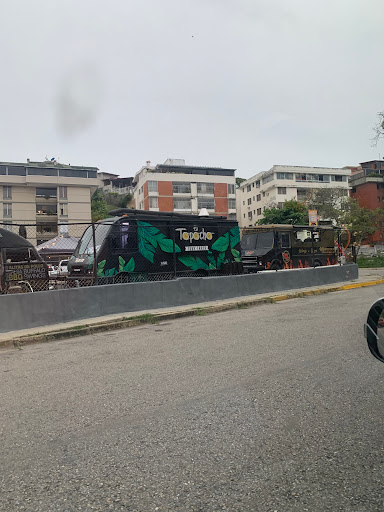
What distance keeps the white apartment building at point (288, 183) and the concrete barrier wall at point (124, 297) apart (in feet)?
194

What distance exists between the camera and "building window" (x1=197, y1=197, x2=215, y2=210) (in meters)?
70.4

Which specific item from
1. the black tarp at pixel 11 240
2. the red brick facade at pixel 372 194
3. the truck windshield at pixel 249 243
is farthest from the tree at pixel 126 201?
the black tarp at pixel 11 240

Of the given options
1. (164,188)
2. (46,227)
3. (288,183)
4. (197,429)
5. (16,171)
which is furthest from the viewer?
(288,183)

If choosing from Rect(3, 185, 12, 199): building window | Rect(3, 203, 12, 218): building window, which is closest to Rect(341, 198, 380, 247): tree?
Rect(3, 203, 12, 218): building window

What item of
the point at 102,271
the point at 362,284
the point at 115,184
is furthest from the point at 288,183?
the point at 102,271

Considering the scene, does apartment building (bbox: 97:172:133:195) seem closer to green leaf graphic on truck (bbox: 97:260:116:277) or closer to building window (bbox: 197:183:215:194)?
building window (bbox: 197:183:215:194)

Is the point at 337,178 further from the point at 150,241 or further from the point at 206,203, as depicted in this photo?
the point at 150,241

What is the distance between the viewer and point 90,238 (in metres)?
12.7

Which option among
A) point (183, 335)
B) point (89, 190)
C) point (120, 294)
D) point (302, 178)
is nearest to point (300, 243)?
point (120, 294)

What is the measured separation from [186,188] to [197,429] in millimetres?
67578

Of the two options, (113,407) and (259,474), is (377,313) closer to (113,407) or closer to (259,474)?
(259,474)

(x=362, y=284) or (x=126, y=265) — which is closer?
(x=126, y=265)

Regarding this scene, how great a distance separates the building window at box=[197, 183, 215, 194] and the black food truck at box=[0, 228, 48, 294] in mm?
59976

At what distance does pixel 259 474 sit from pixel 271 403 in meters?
1.29
